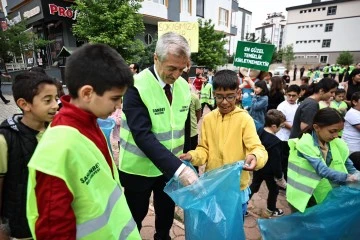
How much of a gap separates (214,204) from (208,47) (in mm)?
19243

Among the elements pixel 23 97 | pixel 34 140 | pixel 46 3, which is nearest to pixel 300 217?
pixel 34 140

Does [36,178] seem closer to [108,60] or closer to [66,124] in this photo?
[66,124]

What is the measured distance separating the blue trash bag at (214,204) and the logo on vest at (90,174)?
560 mm

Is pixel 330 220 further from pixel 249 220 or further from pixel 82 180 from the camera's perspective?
pixel 82 180

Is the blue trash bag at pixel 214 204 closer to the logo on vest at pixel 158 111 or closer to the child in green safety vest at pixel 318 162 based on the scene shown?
the logo on vest at pixel 158 111

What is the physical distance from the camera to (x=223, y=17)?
27344mm

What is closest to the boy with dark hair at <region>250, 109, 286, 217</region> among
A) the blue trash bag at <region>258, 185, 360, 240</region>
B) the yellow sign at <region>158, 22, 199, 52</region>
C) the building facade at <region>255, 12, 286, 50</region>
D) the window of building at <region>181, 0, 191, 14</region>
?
the blue trash bag at <region>258, 185, 360, 240</region>

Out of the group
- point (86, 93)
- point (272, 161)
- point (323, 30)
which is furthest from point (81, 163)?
point (323, 30)

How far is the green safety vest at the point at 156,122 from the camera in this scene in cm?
180

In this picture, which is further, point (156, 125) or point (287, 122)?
point (287, 122)

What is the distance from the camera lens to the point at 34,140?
158 centimetres

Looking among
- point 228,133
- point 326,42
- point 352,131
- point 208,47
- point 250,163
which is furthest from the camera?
point 326,42

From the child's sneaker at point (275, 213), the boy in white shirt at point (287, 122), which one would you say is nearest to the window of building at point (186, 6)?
the boy in white shirt at point (287, 122)

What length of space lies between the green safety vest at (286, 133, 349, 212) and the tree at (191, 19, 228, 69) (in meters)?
17.7
